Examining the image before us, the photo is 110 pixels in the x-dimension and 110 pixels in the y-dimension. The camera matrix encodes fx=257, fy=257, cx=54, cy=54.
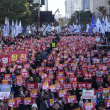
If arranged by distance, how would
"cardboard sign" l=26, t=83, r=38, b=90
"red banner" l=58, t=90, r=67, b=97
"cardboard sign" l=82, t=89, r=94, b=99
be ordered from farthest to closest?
"cardboard sign" l=26, t=83, r=38, b=90, "red banner" l=58, t=90, r=67, b=97, "cardboard sign" l=82, t=89, r=94, b=99

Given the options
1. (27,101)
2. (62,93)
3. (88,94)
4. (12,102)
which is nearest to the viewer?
(12,102)

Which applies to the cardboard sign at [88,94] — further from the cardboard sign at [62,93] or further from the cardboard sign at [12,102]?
the cardboard sign at [12,102]

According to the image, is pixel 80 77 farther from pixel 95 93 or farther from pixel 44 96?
pixel 44 96

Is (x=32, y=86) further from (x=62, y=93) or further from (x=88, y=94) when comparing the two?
(x=88, y=94)

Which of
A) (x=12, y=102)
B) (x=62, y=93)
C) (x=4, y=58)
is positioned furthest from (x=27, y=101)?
(x=4, y=58)

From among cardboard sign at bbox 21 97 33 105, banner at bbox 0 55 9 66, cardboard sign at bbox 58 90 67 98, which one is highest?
banner at bbox 0 55 9 66

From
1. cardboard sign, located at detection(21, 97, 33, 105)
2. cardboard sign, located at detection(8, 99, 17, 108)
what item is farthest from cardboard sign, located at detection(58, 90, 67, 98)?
cardboard sign, located at detection(8, 99, 17, 108)

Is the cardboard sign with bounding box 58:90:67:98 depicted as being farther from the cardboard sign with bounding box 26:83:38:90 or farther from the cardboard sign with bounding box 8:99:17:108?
the cardboard sign with bounding box 8:99:17:108

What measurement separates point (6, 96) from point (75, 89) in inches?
129

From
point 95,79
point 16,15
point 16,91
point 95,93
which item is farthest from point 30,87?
point 16,15

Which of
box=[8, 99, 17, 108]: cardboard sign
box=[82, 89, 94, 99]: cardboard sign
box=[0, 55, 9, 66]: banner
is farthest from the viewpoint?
box=[0, 55, 9, 66]: banner

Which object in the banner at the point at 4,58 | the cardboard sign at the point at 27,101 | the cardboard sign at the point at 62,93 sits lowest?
the cardboard sign at the point at 27,101

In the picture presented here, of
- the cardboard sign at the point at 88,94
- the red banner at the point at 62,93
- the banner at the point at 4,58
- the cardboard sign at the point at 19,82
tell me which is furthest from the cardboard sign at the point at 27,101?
the banner at the point at 4,58

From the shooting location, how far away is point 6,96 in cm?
893
